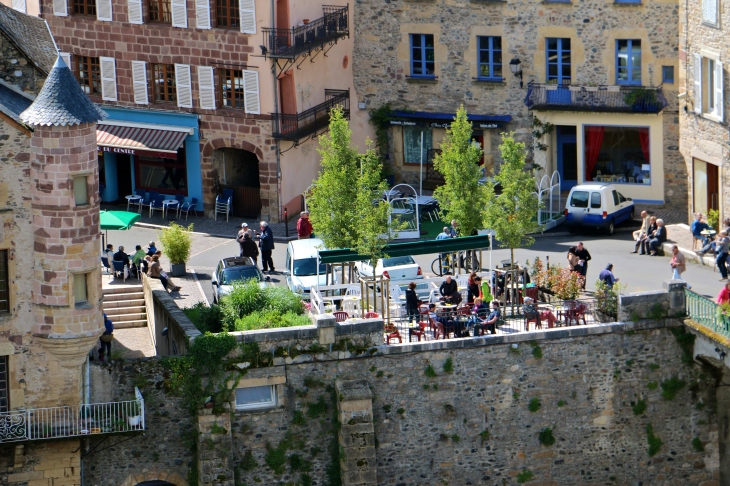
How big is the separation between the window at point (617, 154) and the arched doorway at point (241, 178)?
11.3 meters

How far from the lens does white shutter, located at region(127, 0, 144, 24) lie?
5938cm

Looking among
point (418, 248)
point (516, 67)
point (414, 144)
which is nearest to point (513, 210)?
point (418, 248)

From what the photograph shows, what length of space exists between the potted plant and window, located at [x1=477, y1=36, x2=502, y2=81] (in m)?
13.6

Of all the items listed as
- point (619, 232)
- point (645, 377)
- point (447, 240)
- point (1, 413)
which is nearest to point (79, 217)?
point (1, 413)

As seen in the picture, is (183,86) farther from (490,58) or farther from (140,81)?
(490,58)

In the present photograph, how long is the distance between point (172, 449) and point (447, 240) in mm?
9364

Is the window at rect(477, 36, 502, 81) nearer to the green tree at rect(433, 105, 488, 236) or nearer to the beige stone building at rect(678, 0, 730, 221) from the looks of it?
the beige stone building at rect(678, 0, 730, 221)

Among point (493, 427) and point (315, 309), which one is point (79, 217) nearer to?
point (315, 309)

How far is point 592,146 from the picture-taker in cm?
6069

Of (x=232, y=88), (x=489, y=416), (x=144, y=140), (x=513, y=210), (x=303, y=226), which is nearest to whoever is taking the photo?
(x=489, y=416)

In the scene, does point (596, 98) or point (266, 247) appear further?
point (596, 98)

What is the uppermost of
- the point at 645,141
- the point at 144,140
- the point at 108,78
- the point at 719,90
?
the point at 108,78

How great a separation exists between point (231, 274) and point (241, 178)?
11.2 metres

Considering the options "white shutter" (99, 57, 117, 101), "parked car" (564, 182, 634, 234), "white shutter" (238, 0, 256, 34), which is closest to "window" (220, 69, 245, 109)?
"white shutter" (238, 0, 256, 34)
